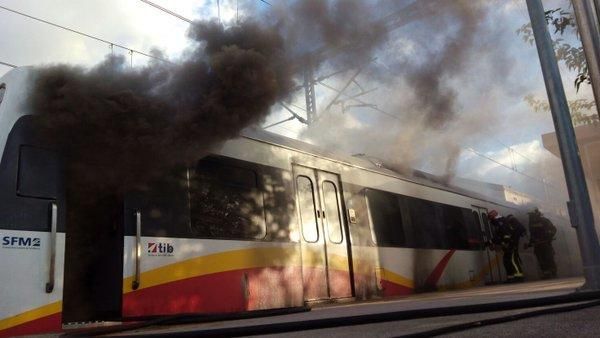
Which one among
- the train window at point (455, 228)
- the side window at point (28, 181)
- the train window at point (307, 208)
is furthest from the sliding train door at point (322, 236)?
the train window at point (455, 228)

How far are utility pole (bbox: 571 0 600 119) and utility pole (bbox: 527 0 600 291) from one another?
1.07 feet

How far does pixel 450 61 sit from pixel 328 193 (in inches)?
102

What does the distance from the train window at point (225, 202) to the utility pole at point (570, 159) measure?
141 inches

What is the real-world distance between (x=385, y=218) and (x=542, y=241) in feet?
23.8

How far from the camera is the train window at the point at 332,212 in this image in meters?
7.68

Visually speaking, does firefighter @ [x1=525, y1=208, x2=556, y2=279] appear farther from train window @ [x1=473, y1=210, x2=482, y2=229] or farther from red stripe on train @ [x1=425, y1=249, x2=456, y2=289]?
red stripe on train @ [x1=425, y1=249, x2=456, y2=289]

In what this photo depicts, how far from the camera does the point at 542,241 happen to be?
14.1 metres

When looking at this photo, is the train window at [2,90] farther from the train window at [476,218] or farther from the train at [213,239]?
the train window at [476,218]

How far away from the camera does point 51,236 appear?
4.64 metres

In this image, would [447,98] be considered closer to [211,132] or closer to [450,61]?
[450,61]

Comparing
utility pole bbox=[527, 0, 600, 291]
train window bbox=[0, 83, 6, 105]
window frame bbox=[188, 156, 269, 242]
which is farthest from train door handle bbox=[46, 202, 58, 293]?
utility pole bbox=[527, 0, 600, 291]

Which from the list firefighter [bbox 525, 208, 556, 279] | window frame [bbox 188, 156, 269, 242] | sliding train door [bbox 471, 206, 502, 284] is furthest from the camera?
firefighter [bbox 525, 208, 556, 279]

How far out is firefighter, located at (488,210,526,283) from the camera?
40.9 ft

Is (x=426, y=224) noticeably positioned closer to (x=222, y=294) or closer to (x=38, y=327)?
(x=222, y=294)
